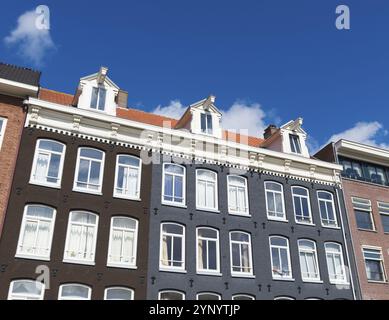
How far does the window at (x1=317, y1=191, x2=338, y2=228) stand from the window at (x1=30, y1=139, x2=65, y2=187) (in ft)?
46.5

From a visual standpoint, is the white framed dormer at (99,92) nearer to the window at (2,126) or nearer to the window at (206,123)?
the window at (2,126)

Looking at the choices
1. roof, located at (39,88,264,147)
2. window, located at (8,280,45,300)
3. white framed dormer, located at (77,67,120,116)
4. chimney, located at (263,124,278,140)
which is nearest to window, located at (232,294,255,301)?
roof, located at (39,88,264,147)

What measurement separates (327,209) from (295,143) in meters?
4.31

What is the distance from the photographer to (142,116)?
24891 mm

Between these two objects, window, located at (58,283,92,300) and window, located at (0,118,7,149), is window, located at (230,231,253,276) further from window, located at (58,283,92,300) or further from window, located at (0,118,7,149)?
window, located at (0,118,7,149)

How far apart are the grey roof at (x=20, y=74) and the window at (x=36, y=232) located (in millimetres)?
5768

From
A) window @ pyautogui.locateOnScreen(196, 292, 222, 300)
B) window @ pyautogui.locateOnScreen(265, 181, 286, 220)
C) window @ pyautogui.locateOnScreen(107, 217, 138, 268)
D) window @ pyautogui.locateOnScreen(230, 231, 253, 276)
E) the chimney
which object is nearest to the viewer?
window @ pyautogui.locateOnScreen(107, 217, 138, 268)

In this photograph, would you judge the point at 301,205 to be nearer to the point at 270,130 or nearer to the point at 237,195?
the point at 237,195

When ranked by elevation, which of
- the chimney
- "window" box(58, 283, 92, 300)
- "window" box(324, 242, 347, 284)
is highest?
the chimney

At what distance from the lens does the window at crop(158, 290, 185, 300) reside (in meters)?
18.3

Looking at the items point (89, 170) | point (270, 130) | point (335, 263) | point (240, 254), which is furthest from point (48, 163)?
point (270, 130)

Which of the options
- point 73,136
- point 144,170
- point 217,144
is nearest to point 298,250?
point 217,144

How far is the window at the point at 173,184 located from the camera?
2058cm
